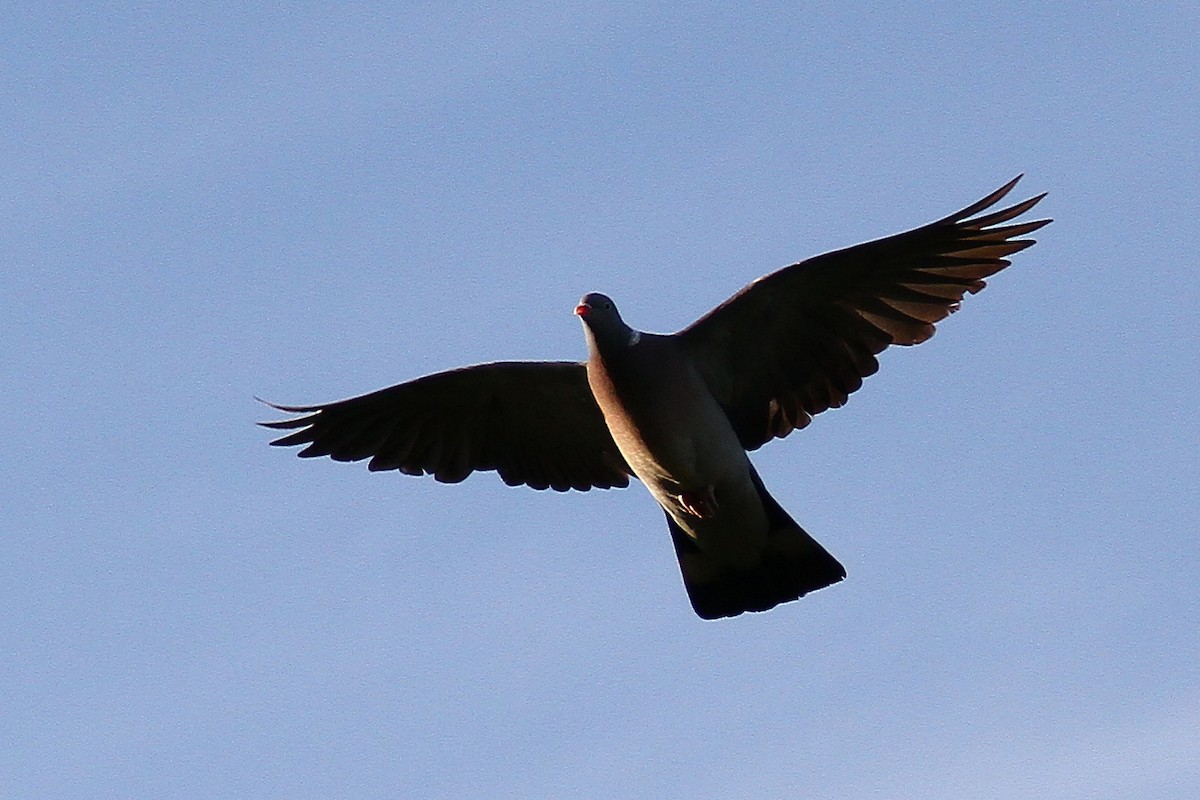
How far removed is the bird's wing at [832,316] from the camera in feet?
37.7

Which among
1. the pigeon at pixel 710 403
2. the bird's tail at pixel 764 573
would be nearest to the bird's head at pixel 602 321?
the pigeon at pixel 710 403

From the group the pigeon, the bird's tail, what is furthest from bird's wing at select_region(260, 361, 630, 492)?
the bird's tail

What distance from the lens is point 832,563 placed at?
12.0 meters

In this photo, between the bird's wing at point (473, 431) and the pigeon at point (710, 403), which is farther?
the bird's wing at point (473, 431)

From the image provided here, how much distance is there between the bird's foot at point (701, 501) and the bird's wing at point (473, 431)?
0.86m

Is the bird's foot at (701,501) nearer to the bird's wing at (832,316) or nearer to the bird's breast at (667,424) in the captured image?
the bird's breast at (667,424)

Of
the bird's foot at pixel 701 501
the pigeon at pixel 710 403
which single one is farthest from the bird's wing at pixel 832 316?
the bird's foot at pixel 701 501

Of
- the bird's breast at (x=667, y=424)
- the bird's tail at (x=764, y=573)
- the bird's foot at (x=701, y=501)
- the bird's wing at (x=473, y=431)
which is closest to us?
the bird's breast at (x=667, y=424)

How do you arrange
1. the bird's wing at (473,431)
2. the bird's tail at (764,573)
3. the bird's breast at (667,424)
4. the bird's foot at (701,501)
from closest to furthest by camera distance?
the bird's breast at (667,424) < the bird's foot at (701,501) < the bird's tail at (764,573) < the bird's wing at (473,431)

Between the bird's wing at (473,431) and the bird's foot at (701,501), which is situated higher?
the bird's wing at (473,431)

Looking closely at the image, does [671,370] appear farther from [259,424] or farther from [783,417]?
[259,424]

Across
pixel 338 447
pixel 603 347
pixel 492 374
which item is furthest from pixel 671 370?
pixel 338 447

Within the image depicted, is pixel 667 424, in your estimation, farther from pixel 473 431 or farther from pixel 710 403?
pixel 473 431

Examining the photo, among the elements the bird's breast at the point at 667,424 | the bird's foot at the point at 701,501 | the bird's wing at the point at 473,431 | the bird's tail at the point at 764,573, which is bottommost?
the bird's tail at the point at 764,573
